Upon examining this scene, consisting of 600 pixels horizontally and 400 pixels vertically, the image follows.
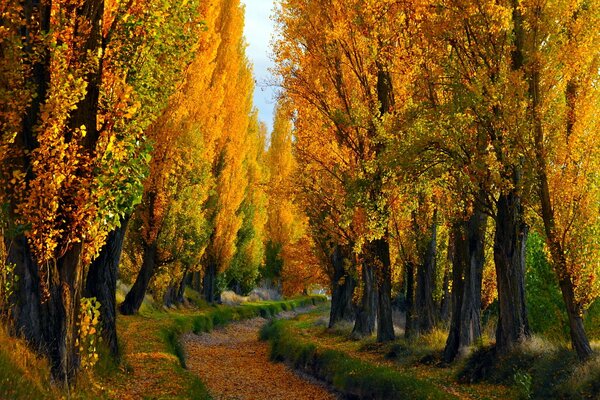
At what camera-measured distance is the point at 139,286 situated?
26.3 metres

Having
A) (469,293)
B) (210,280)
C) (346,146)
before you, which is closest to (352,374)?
(469,293)

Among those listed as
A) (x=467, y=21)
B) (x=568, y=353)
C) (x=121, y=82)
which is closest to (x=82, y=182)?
(x=121, y=82)

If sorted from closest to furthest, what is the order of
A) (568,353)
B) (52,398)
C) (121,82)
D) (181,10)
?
(52,398) < (121,82) < (181,10) < (568,353)

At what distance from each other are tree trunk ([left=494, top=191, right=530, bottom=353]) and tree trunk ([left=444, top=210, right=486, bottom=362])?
1.50 meters

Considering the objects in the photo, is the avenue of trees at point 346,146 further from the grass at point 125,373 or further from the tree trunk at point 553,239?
the grass at point 125,373

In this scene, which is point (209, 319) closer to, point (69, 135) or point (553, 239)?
point (553, 239)

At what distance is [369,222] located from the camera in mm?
17578

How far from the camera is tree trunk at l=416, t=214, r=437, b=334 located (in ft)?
65.9

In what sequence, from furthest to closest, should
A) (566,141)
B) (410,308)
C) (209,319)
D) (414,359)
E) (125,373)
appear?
1. (209,319)
2. (410,308)
3. (414,359)
4. (566,141)
5. (125,373)

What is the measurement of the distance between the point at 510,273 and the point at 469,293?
7.16 feet

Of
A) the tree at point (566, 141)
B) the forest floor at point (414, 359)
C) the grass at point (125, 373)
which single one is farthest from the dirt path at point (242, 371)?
the tree at point (566, 141)

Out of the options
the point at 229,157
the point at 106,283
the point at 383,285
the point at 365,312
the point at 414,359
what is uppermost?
the point at 229,157

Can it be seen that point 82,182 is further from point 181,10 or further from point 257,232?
point 257,232

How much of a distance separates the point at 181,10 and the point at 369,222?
363 inches
